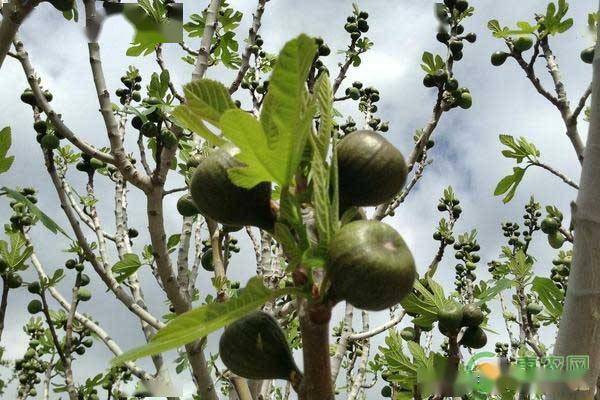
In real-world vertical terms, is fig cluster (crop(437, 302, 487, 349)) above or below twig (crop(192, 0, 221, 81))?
below

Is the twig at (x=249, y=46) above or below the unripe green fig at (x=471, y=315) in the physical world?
above

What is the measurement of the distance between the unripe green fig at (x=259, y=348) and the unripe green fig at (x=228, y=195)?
210 mm

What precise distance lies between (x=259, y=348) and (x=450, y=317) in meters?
0.96

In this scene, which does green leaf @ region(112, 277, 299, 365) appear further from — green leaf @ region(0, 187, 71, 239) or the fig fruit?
the fig fruit

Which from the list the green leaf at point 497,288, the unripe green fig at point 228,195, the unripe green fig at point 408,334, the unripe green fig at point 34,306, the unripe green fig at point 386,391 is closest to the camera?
the unripe green fig at point 228,195

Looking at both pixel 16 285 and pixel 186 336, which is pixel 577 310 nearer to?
pixel 186 336

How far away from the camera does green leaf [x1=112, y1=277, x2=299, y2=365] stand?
0.94 meters

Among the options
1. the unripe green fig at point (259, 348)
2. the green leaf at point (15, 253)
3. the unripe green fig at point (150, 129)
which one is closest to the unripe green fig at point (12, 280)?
the green leaf at point (15, 253)

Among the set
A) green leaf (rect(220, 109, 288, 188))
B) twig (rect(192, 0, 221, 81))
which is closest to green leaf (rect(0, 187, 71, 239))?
twig (rect(192, 0, 221, 81))

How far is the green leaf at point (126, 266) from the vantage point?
3307 millimetres

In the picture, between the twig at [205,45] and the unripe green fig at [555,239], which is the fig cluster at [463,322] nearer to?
the twig at [205,45]

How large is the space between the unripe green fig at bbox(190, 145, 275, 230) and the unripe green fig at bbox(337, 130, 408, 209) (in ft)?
0.57

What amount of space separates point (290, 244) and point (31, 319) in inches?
244

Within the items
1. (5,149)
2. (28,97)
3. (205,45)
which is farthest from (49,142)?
(205,45)
